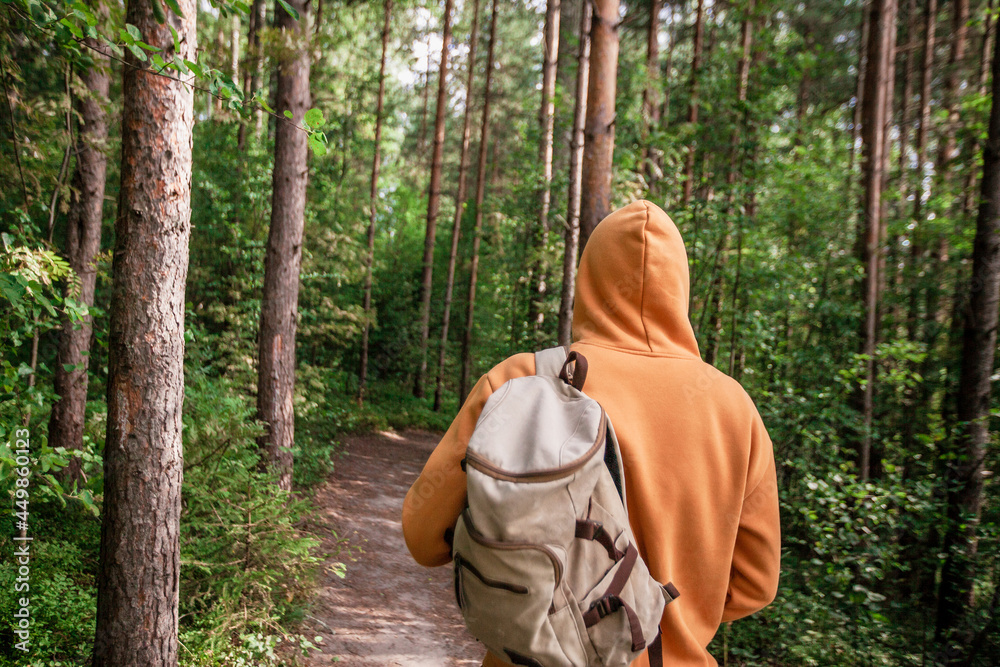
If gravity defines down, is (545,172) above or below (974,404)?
above

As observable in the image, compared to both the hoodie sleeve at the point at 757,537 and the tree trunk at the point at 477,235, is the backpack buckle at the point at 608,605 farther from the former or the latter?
the tree trunk at the point at 477,235

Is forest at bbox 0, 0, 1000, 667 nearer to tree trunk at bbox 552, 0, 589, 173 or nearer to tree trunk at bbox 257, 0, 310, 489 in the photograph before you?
tree trunk at bbox 257, 0, 310, 489

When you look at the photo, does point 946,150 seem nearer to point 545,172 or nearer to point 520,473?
point 545,172

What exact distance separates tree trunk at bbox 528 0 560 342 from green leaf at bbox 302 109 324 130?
713 cm

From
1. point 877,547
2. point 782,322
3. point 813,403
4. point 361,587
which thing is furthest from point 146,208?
point 782,322

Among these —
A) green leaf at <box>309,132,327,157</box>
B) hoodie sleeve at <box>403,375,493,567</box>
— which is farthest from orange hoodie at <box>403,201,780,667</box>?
green leaf at <box>309,132,327,157</box>

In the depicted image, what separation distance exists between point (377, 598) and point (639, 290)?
17.5 feet

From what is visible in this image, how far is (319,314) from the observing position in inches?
482

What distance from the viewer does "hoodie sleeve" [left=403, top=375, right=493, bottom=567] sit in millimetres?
1453

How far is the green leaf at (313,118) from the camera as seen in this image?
239 cm

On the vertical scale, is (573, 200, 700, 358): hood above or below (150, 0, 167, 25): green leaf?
below

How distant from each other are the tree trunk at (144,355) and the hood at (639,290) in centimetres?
205

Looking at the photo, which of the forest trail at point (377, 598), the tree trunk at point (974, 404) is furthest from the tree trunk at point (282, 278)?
the tree trunk at point (974, 404)

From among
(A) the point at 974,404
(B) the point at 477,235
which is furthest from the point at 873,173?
(B) the point at 477,235
